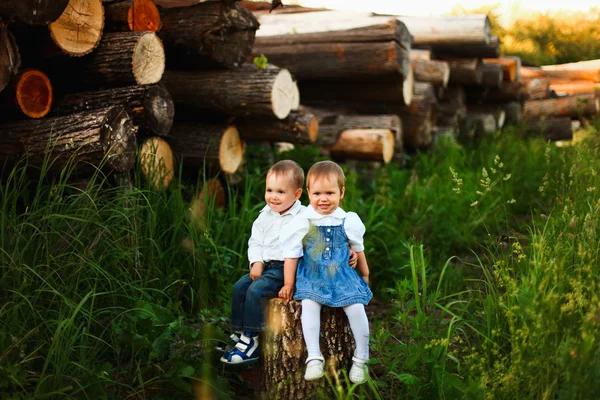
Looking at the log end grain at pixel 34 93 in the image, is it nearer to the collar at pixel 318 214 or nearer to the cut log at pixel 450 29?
the collar at pixel 318 214

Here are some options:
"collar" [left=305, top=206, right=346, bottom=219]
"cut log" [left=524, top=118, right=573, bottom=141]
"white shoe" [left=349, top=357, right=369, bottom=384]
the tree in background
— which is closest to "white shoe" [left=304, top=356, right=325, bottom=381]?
"white shoe" [left=349, top=357, right=369, bottom=384]

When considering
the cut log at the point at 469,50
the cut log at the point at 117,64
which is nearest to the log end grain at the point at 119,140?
the cut log at the point at 117,64

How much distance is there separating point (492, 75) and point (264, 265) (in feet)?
24.3

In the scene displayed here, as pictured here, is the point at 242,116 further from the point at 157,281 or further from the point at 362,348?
the point at 362,348

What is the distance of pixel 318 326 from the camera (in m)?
2.97

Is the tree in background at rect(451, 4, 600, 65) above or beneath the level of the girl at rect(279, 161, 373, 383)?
above

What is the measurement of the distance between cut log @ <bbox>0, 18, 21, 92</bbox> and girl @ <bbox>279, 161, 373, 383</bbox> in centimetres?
191

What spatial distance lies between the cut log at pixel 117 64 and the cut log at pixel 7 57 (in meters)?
0.50

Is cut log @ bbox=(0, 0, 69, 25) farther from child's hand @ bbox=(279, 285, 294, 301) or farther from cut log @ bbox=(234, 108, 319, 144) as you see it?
cut log @ bbox=(234, 108, 319, 144)

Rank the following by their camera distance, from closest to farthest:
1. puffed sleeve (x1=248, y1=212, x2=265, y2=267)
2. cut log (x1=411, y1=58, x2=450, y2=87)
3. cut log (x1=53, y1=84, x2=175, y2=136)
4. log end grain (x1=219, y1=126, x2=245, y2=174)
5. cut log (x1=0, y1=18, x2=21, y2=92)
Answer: puffed sleeve (x1=248, y1=212, x2=265, y2=267), cut log (x1=0, y1=18, x2=21, y2=92), cut log (x1=53, y1=84, x2=175, y2=136), log end grain (x1=219, y1=126, x2=245, y2=174), cut log (x1=411, y1=58, x2=450, y2=87)

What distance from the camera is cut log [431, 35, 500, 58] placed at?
8.96 metres

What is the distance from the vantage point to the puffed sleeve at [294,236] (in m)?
3.06

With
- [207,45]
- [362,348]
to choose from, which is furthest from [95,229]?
[207,45]

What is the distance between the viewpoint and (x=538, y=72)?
40.9 ft
